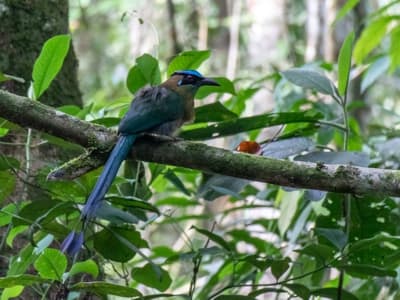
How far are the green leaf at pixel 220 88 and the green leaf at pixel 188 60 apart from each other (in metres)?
0.10

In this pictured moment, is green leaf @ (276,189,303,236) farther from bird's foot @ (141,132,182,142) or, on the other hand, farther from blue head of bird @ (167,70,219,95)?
bird's foot @ (141,132,182,142)

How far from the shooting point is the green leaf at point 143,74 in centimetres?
235

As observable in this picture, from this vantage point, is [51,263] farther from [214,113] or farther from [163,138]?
[214,113]

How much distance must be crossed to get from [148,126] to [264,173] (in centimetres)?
49

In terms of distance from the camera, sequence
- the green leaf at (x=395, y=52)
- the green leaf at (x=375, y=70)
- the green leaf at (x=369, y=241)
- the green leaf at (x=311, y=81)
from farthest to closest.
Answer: the green leaf at (x=375, y=70) < the green leaf at (x=395, y=52) < the green leaf at (x=311, y=81) < the green leaf at (x=369, y=241)

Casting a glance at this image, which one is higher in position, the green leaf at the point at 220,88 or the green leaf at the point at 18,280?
the green leaf at the point at 220,88

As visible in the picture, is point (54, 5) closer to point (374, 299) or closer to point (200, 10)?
point (374, 299)

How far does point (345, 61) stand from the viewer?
7.12 feet

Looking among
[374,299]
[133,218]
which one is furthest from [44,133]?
[374,299]

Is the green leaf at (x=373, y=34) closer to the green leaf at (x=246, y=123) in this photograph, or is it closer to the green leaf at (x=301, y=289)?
the green leaf at (x=246, y=123)

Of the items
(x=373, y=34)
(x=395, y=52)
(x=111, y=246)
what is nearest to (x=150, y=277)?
(x=111, y=246)

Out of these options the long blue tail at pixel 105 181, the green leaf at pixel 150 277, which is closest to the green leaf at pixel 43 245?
the long blue tail at pixel 105 181

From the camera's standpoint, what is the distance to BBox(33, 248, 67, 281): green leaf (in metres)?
1.70

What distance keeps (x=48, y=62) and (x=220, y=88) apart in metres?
0.62
